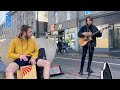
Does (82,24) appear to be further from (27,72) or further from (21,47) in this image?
(27,72)

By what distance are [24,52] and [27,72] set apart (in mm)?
397

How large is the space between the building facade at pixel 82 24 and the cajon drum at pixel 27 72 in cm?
1112

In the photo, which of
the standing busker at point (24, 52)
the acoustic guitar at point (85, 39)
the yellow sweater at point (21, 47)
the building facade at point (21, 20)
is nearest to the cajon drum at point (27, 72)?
the standing busker at point (24, 52)

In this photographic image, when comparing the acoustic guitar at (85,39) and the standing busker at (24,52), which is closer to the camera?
the standing busker at (24,52)

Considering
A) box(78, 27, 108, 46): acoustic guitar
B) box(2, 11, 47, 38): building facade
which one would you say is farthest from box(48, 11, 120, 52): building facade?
box(78, 27, 108, 46): acoustic guitar

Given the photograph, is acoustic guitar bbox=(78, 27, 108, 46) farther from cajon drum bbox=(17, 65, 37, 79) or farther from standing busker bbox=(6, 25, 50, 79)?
cajon drum bbox=(17, 65, 37, 79)

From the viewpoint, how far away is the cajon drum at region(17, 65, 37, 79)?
3.92 m

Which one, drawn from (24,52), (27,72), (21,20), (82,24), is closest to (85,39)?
(24,52)

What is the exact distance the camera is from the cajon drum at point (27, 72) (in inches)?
154

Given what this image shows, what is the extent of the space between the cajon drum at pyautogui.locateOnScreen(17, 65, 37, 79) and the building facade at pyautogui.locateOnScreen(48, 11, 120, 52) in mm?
11124

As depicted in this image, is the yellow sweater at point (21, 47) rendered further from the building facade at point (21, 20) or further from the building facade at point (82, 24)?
the building facade at point (82, 24)
